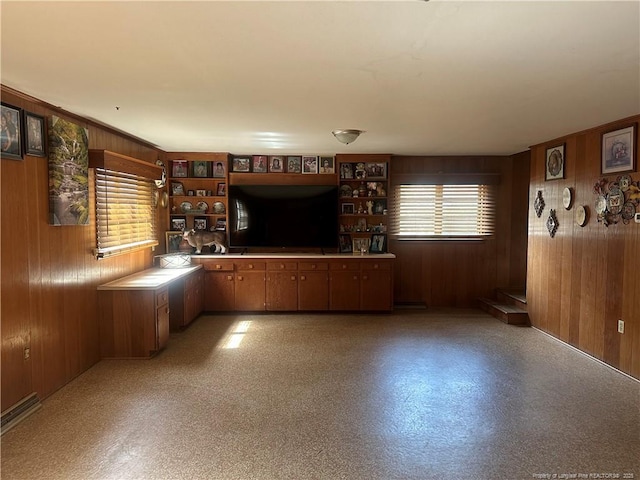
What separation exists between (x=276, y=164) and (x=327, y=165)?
2.52ft

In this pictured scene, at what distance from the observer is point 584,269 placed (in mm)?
4148

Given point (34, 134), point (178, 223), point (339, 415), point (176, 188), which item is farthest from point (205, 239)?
point (339, 415)

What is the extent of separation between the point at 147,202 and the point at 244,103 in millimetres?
2582

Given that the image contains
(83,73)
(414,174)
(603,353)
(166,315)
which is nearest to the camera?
(83,73)

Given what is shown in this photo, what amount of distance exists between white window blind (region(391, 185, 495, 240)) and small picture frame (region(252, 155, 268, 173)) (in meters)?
2.03

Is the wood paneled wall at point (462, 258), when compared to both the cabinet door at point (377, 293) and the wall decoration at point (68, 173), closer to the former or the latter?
the cabinet door at point (377, 293)

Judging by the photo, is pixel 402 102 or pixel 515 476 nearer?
pixel 515 476

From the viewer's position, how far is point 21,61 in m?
2.26

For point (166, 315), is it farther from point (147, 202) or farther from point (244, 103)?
point (244, 103)

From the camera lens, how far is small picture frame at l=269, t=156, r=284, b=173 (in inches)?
237

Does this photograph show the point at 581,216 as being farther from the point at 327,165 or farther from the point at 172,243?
the point at 172,243

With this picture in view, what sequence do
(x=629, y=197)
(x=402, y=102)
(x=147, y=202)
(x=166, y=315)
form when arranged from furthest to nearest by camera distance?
1. (x=147, y=202)
2. (x=166, y=315)
3. (x=629, y=197)
4. (x=402, y=102)

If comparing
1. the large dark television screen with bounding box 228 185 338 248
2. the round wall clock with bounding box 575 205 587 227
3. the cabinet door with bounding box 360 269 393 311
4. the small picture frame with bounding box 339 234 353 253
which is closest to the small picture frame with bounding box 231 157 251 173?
the large dark television screen with bounding box 228 185 338 248

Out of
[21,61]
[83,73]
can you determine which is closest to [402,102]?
[83,73]
